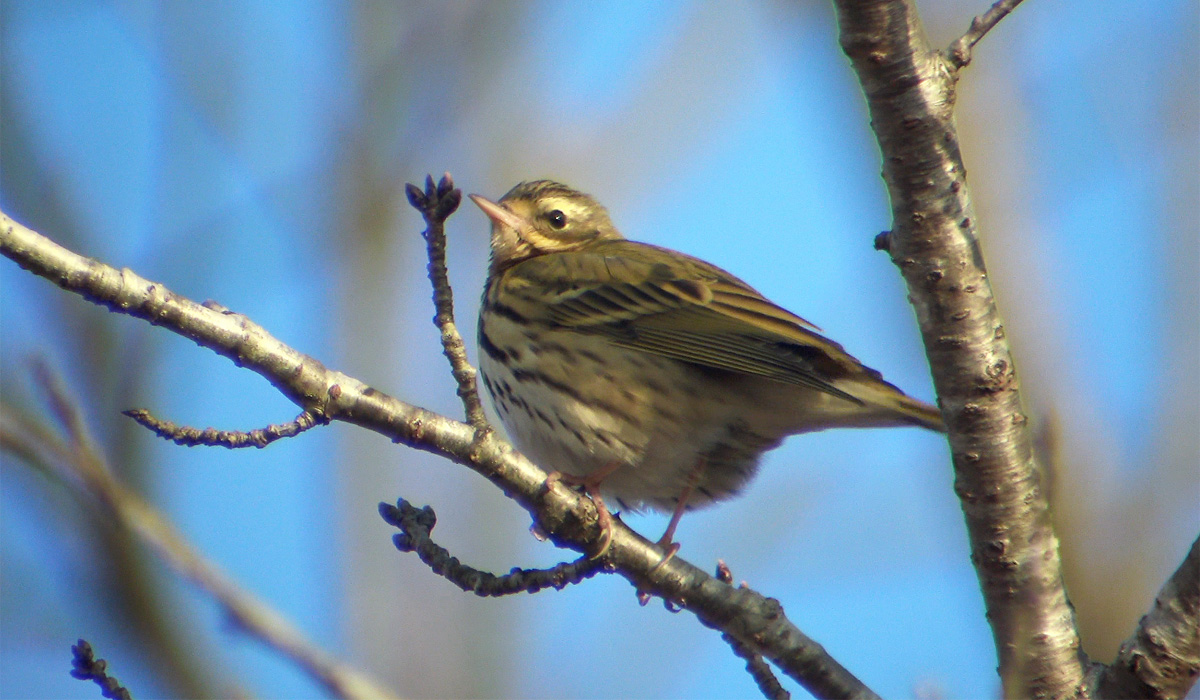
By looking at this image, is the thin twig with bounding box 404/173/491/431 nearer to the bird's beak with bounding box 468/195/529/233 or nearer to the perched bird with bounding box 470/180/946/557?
the perched bird with bounding box 470/180/946/557

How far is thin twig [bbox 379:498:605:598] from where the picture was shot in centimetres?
466

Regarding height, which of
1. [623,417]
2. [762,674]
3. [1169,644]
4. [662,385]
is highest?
[662,385]

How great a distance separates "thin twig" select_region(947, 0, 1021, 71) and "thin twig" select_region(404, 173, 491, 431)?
1.73 metres

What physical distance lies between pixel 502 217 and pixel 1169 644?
18.5 ft

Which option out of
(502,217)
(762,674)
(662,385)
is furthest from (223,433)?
(502,217)

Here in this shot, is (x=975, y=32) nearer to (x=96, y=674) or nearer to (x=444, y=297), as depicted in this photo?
(x=444, y=297)

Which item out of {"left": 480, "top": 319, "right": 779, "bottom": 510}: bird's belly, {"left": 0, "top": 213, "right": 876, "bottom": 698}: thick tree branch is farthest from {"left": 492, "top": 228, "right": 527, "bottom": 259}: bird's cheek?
{"left": 0, "top": 213, "right": 876, "bottom": 698}: thick tree branch

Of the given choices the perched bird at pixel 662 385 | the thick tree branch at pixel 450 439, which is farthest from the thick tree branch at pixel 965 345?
the perched bird at pixel 662 385

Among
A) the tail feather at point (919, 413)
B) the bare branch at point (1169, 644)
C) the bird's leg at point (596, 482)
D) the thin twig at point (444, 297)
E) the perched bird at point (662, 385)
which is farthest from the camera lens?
the perched bird at point (662, 385)

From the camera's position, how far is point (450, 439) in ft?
13.9

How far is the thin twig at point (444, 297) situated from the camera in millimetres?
4137

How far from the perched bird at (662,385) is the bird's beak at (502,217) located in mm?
1168

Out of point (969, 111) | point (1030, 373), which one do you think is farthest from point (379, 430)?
point (969, 111)

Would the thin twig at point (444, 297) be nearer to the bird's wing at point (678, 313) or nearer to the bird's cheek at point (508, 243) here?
the bird's wing at point (678, 313)
